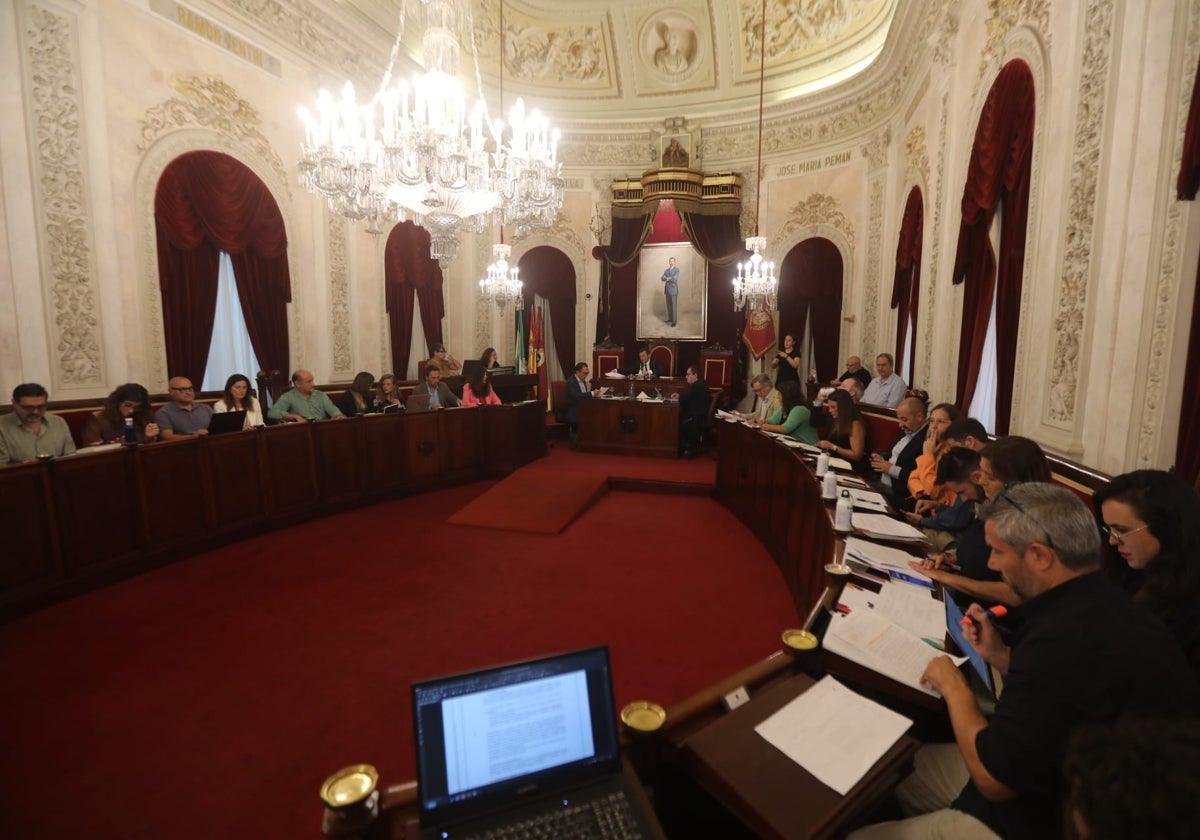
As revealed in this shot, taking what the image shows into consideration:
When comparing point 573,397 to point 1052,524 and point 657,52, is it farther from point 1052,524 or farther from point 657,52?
point 1052,524

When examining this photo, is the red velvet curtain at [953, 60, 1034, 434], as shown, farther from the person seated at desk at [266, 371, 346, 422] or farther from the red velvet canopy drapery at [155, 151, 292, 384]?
the red velvet canopy drapery at [155, 151, 292, 384]

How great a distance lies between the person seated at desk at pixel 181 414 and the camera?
4.92 meters

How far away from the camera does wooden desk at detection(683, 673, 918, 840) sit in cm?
117

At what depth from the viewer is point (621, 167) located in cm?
1126

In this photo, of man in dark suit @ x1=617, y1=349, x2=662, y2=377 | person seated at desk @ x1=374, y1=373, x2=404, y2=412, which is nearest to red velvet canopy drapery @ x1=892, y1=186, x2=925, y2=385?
man in dark suit @ x1=617, y1=349, x2=662, y2=377

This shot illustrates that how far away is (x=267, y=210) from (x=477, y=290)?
4386 mm

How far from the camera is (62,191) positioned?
493 centimetres

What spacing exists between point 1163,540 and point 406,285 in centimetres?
930

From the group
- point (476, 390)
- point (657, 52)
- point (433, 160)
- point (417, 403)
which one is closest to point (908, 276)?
point (476, 390)

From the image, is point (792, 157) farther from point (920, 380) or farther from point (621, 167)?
point (920, 380)


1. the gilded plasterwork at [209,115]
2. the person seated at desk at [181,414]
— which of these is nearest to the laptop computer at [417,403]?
the person seated at desk at [181,414]

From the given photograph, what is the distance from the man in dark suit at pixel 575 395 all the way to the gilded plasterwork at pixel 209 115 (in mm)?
4773

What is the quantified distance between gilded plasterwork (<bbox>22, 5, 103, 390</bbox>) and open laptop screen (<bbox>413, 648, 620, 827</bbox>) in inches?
240

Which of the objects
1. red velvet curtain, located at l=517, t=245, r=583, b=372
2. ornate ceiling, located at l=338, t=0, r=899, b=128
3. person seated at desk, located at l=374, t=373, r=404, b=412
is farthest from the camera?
red velvet curtain, located at l=517, t=245, r=583, b=372
